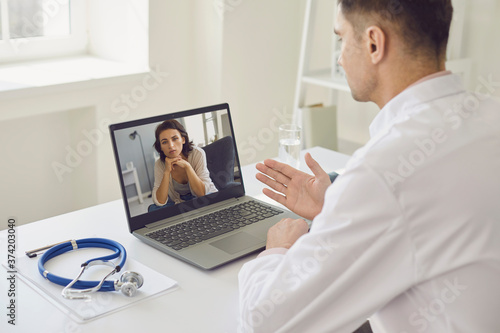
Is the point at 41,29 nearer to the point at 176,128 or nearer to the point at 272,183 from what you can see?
the point at 176,128

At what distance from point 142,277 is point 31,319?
8.7 inches

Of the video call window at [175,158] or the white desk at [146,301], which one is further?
the video call window at [175,158]

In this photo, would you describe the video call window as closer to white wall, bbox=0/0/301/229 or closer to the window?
white wall, bbox=0/0/301/229

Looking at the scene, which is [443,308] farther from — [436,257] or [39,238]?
[39,238]

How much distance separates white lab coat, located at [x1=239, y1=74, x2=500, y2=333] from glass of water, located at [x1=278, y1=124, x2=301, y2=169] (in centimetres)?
86

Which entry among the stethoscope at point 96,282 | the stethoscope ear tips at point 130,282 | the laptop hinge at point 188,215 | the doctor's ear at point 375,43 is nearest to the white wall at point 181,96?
the laptop hinge at point 188,215

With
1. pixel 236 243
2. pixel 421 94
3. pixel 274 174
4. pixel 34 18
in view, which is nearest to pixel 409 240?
pixel 421 94

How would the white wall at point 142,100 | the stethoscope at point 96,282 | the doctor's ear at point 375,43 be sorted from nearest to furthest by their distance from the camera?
1. the doctor's ear at point 375,43
2. the stethoscope at point 96,282
3. the white wall at point 142,100

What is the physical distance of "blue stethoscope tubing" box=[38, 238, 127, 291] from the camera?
119cm

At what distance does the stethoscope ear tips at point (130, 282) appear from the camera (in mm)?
1170

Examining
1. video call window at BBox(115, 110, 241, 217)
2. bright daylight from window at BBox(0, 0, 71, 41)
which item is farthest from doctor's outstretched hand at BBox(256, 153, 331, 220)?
bright daylight from window at BBox(0, 0, 71, 41)

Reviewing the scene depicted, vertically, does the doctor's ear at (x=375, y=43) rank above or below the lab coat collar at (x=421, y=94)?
above

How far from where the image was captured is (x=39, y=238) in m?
1.43

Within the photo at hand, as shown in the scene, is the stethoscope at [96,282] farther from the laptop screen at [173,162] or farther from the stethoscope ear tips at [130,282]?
the laptop screen at [173,162]
